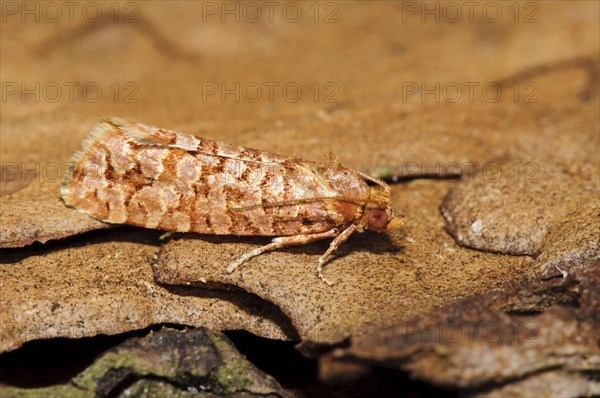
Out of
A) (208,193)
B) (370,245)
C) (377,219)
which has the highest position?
(208,193)

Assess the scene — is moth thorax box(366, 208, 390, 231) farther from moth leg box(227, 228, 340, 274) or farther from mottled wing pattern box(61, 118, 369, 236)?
moth leg box(227, 228, 340, 274)

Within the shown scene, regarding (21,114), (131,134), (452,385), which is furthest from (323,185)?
(21,114)

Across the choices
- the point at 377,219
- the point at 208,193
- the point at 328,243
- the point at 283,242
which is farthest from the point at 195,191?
the point at 377,219

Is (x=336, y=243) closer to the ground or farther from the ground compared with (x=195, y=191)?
closer to the ground

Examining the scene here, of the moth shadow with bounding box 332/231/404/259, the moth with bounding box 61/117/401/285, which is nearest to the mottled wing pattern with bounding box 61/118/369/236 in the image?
the moth with bounding box 61/117/401/285

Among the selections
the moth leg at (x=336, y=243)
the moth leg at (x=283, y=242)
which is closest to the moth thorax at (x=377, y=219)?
the moth leg at (x=336, y=243)

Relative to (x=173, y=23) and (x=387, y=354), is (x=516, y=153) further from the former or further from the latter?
(x=173, y=23)

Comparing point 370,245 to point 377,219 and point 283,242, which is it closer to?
point 377,219
